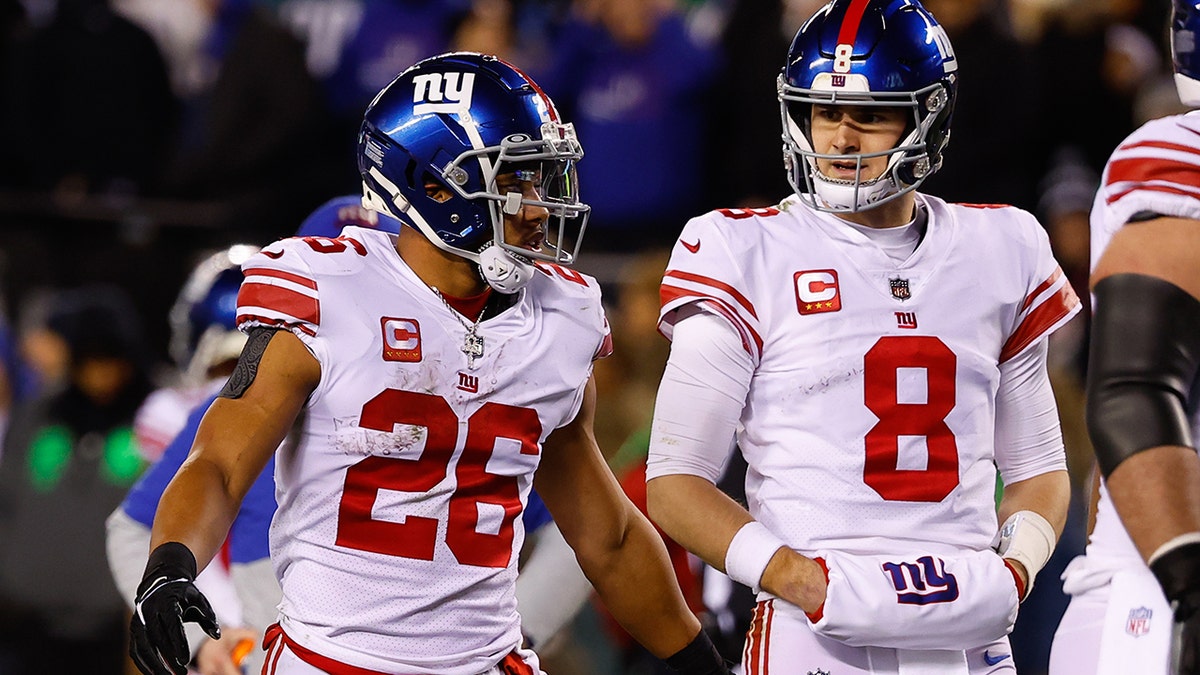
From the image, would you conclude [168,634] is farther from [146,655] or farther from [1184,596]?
[1184,596]

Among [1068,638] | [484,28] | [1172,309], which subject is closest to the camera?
[1172,309]

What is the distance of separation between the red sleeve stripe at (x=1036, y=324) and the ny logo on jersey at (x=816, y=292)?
0.37 meters

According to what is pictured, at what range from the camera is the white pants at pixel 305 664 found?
3.12 meters

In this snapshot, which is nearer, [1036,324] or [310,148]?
[1036,324]

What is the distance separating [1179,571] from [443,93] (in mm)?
1521

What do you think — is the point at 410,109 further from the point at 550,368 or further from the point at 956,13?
the point at 956,13

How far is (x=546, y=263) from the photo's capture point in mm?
3434

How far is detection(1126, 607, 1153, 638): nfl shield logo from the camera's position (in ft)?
9.17

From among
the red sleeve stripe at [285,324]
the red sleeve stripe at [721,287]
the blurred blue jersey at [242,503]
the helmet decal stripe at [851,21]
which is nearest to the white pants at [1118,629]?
the red sleeve stripe at [721,287]

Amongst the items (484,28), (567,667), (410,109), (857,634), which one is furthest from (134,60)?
(857,634)

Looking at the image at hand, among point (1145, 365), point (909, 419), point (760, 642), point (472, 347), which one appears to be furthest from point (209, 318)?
point (1145, 365)

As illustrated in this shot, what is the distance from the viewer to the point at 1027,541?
3.30 metres

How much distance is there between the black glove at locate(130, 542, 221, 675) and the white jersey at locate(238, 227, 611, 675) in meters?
0.34

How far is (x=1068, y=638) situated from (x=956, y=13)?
4735mm
